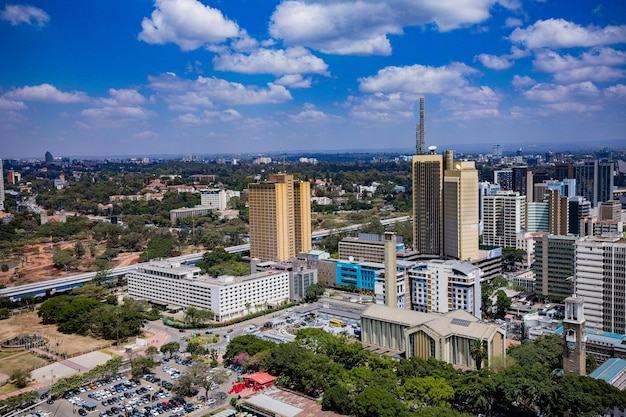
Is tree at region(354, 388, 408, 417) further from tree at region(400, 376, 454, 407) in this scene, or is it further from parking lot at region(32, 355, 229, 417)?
parking lot at region(32, 355, 229, 417)

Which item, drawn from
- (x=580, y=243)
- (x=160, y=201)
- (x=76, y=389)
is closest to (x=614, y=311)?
(x=580, y=243)

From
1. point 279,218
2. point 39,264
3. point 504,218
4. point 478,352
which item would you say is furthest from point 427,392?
point 39,264

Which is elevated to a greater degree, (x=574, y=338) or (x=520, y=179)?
(x=520, y=179)

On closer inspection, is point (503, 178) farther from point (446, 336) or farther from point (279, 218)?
point (446, 336)

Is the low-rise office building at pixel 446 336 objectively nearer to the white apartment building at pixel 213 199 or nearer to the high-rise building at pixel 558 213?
the high-rise building at pixel 558 213

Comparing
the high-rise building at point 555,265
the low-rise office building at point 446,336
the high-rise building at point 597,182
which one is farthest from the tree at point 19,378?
A: the high-rise building at point 597,182

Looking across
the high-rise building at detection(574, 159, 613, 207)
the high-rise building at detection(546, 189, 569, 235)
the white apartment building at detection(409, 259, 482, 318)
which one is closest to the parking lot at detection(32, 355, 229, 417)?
the white apartment building at detection(409, 259, 482, 318)

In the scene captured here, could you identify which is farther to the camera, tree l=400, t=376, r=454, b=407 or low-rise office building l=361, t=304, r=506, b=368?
low-rise office building l=361, t=304, r=506, b=368

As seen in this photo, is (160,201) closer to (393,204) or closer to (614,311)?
(393,204)
